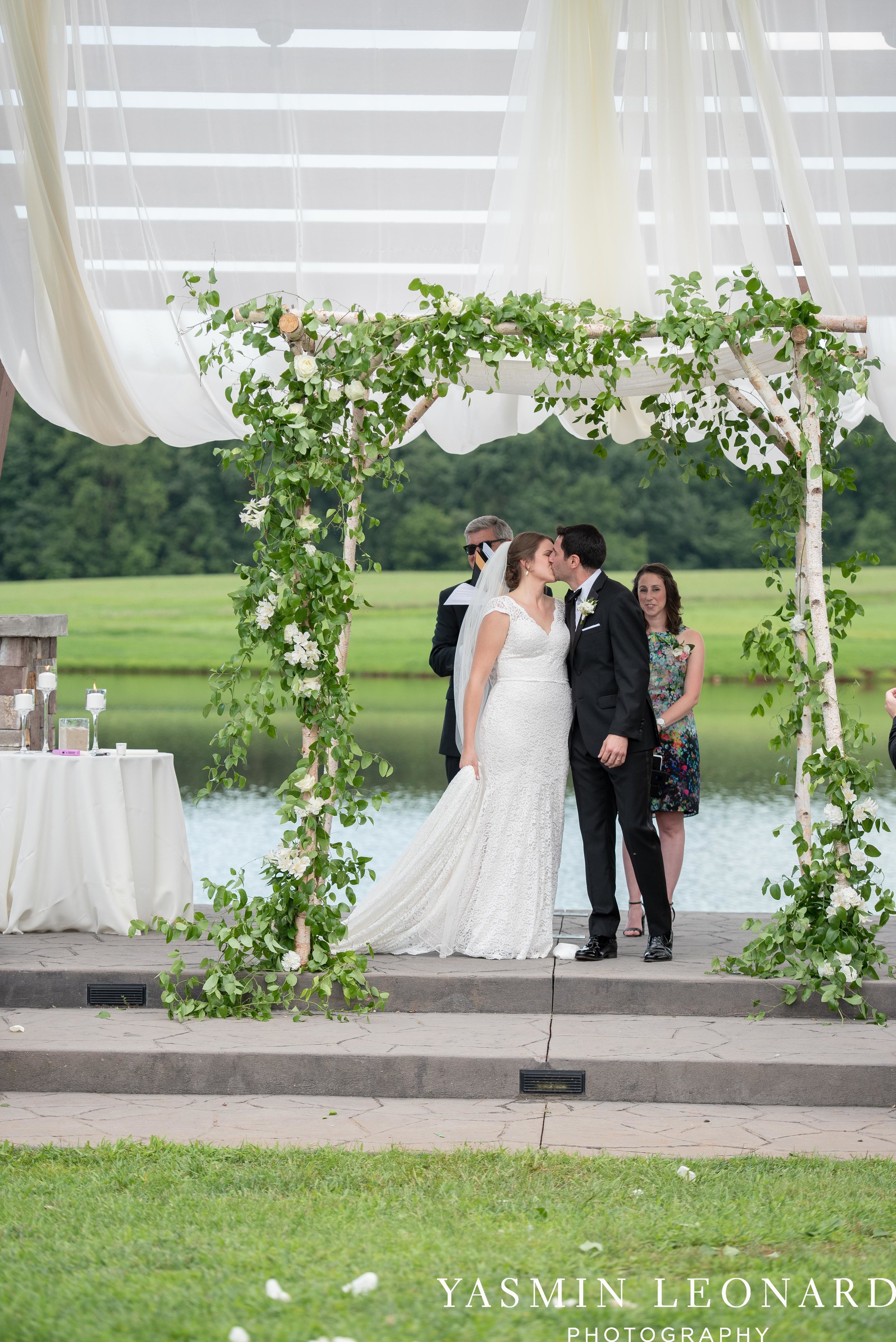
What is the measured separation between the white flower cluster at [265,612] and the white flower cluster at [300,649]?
0.07m

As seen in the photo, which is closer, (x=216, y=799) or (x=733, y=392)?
(x=733, y=392)

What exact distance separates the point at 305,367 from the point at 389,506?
83.8 feet

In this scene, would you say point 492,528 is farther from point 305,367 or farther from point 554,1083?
point 554,1083

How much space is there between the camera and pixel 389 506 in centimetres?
2978

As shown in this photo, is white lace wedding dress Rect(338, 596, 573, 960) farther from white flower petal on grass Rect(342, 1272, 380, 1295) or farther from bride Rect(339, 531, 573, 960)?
white flower petal on grass Rect(342, 1272, 380, 1295)

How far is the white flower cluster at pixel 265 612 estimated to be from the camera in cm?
441

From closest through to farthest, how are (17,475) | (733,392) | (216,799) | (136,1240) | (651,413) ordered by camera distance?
1. (136,1240)
2. (733,392)
3. (651,413)
4. (216,799)
5. (17,475)

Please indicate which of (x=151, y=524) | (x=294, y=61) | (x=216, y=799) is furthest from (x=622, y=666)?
(x=151, y=524)

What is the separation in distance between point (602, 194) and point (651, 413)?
1129mm

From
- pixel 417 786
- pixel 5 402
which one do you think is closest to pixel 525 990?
pixel 5 402

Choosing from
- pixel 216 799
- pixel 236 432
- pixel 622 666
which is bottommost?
pixel 216 799

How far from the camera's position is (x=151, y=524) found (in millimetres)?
29688

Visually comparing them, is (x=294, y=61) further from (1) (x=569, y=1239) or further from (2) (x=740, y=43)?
(1) (x=569, y=1239)

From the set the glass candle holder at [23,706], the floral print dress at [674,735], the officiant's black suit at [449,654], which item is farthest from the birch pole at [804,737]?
the glass candle holder at [23,706]
